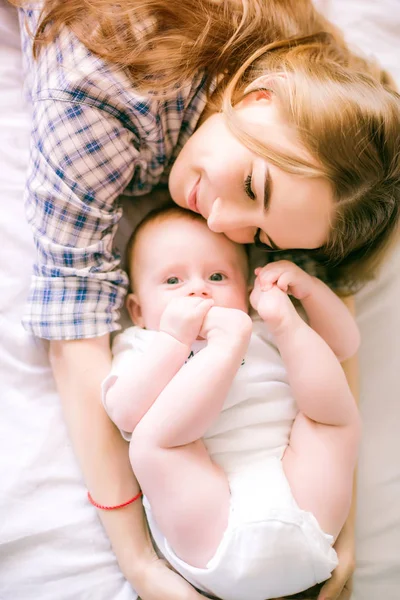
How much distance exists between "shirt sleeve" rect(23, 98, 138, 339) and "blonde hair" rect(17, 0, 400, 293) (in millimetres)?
132

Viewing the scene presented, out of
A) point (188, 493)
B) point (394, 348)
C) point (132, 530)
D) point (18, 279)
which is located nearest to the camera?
point (188, 493)

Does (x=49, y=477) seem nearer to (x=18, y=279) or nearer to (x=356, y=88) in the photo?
(x=18, y=279)

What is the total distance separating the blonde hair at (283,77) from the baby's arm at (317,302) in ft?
0.26

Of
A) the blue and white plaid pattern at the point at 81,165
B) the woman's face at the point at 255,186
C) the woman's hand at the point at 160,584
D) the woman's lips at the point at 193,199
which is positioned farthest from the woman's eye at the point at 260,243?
the woman's hand at the point at 160,584

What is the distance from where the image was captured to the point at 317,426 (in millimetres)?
1017

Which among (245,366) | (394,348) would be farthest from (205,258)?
(394,348)

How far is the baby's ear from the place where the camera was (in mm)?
1174

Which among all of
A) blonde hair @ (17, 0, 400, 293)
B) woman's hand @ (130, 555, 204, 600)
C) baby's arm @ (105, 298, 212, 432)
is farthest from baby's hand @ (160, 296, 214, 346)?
woman's hand @ (130, 555, 204, 600)

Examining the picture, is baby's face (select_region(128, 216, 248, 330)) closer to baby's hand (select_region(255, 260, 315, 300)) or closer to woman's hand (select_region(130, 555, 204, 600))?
baby's hand (select_region(255, 260, 315, 300))

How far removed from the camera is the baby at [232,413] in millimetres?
910

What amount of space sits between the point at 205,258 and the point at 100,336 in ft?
0.85

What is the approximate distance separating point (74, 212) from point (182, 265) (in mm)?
230

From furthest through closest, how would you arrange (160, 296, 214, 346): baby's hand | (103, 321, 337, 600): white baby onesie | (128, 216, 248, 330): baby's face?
(128, 216, 248, 330): baby's face → (160, 296, 214, 346): baby's hand → (103, 321, 337, 600): white baby onesie

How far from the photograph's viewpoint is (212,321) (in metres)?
1.01
